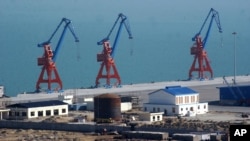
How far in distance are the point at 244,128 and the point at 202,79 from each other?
149 feet

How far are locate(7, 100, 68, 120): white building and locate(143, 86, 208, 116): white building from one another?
3465 mm

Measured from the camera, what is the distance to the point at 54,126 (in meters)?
20.9

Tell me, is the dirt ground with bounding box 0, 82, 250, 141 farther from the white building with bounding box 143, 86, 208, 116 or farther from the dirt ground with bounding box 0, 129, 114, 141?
the white building with bounding box 143, 86, 208, 116

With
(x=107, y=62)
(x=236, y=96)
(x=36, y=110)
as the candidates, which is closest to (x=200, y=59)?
(x=107, y=62)

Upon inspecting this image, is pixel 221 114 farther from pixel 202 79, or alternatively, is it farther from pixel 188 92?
pixel 202 79

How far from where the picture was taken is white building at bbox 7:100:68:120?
23.7 m

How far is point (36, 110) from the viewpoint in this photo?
78.9 ft

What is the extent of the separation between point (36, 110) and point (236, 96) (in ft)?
32.1

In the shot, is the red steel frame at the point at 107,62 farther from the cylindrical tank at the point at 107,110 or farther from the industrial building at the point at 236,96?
the cylindrical tank at the point at 107,110

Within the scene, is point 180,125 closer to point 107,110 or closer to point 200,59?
point 107,110

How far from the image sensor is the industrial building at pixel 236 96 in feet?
96.9

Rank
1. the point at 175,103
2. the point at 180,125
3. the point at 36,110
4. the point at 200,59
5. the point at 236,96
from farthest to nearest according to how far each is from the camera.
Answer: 1. the point at 200,59
2. the point at 236,96
3. the point at 175,103
4. the point at 36,110
5. the point at 180,125

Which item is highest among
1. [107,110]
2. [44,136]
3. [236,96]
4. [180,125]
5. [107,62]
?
[107,62]

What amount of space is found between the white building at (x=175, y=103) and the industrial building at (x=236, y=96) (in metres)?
3.51
